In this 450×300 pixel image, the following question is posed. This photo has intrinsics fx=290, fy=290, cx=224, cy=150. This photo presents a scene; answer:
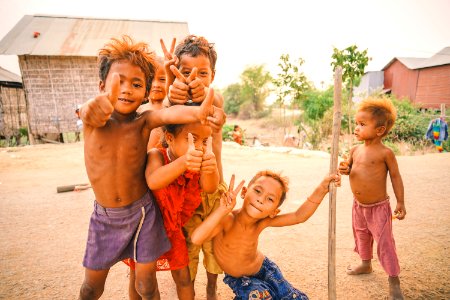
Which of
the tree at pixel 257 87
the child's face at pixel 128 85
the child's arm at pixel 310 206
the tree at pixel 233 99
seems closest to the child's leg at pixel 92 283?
the child's face at pixel 128 85

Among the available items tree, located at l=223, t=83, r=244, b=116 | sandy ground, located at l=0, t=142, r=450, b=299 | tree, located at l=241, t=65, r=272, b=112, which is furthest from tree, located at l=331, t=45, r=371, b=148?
tree, located at l=223, t=83, r=244, b=116

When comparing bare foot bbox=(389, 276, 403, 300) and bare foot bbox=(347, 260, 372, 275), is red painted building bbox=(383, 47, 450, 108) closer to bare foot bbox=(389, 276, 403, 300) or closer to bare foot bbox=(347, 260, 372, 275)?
bare foot bbox=(347, 260, 372, 275)

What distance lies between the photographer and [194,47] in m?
1.92

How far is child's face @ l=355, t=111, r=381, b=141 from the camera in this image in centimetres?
237

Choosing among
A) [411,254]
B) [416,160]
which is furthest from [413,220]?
[416,160]

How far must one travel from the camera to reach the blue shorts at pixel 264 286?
6.08 ft

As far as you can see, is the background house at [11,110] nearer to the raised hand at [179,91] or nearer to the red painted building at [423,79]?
the raised hand at [179,91]

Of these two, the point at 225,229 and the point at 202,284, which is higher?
the point at 225,229

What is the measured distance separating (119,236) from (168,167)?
0.51 meters

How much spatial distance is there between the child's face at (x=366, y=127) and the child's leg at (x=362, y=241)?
0.59m

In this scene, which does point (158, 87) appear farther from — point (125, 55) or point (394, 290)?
point (394, 290)

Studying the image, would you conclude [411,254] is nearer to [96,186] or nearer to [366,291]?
[366,291]

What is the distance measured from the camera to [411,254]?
2.74 metres

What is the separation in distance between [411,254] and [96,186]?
2.83 metres
